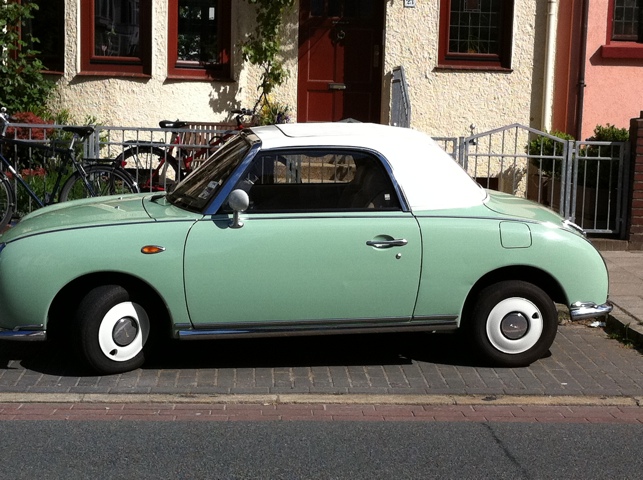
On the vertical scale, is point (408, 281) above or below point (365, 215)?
below

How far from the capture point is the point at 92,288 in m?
6.74

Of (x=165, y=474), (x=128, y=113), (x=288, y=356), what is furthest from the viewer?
(x=128, y=113)

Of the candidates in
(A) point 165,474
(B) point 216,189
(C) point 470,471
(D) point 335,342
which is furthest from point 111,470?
(D) point 335,342

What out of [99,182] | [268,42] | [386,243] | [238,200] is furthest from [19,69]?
[386,243]

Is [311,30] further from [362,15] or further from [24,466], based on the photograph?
[24,466]

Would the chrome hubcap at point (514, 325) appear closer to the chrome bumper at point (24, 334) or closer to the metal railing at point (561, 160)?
the chrome bumper at point (24, 334)

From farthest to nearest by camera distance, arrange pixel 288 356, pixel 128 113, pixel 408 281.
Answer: pixel 128 113, pixel 288 356, pixel 408 281

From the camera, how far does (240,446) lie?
18.3 ft

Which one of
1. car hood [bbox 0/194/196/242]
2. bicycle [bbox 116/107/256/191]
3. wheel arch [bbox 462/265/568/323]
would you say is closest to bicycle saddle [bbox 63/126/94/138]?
bicycle [bbox 116/107/256/191]

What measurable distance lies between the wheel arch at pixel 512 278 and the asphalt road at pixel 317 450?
4.02 feet

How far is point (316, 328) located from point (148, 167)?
230 inches

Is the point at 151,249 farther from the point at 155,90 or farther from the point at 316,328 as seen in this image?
the point at 155,90

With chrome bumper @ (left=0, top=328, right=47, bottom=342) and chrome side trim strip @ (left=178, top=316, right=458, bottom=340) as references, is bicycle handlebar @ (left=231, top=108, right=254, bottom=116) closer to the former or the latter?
chrome side trim strip @ (left=178, top=316, right=458, bottom=340)

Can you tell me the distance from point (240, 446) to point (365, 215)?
1.96 meters
